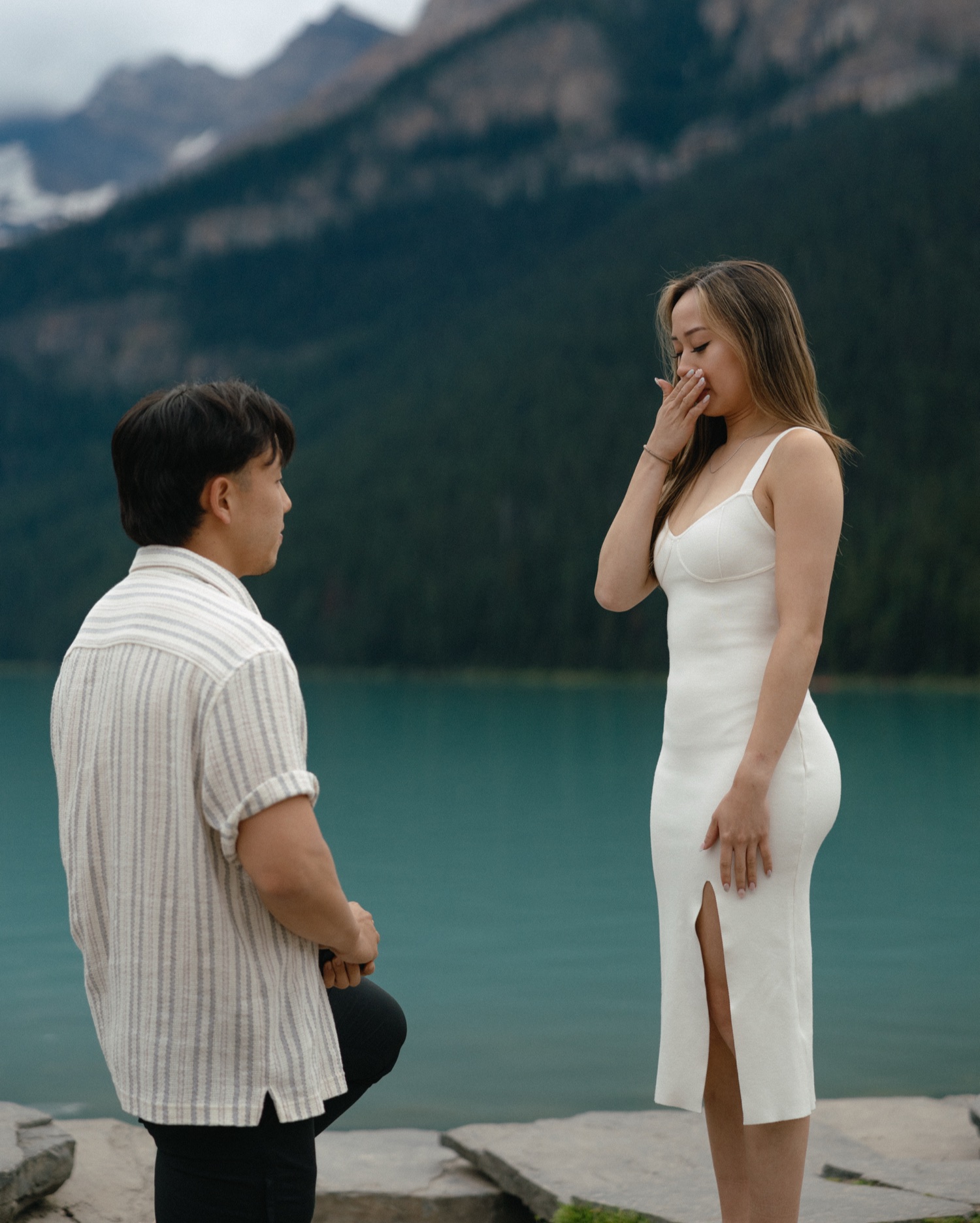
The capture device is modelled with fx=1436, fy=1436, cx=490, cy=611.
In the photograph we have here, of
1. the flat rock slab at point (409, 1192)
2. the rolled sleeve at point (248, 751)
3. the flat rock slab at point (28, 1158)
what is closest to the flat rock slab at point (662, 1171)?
the flat rock slab at point (409, 1192)

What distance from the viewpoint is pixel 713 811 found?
2438 mm

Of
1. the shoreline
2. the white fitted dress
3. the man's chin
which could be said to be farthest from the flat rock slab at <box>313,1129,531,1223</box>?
the shoreline

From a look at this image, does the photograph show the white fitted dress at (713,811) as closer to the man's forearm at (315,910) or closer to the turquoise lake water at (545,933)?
the man's forearm at (315,910)

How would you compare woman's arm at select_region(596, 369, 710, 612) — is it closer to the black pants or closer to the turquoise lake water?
the black pants

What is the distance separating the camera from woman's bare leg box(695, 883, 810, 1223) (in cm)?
244

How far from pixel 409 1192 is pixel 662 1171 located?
0.60 meters

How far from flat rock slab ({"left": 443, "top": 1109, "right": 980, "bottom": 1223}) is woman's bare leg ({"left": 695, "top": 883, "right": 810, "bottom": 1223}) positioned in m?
0.38

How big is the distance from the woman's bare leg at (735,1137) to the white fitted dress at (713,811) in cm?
3

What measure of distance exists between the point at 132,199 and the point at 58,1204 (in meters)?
190

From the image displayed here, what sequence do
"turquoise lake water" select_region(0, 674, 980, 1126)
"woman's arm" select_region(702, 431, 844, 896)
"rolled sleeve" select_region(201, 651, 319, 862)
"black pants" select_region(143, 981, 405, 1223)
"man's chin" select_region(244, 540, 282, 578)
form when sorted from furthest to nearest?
"turquoise lake water" select_region(0, 674, 980, 1126) → "woman's arm" select_region(702, 431, 844, 896) → "man's chin" select_region(244, 540, 282, 578) → "black pants" select_region(143, 981, 405, 1223) → "rolled sleeve" select_region(201, 651, 319, 862)

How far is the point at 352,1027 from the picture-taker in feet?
6.99

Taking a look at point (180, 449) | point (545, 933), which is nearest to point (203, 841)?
point (180, 449)

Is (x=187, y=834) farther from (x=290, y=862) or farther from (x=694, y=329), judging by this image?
(x=694, y=329)

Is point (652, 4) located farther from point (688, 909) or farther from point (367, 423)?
point (688, 909)
